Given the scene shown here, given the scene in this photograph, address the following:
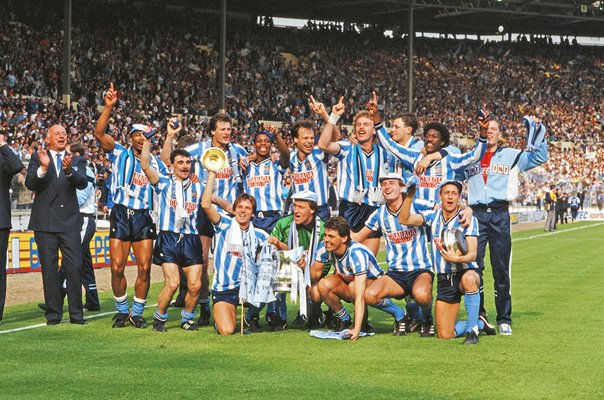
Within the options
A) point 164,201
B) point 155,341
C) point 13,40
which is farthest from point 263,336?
point 13,40

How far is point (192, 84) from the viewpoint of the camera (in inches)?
1667

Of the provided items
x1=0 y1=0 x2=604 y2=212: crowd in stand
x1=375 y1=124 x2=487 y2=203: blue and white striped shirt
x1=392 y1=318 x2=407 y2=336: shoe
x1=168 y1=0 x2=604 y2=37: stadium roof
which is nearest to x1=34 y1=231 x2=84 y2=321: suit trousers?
x1=392 y1=318 x2=407 y2=336: shoe

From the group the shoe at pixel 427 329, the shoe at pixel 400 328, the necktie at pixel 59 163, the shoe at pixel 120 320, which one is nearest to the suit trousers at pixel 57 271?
the shoe at pixel 120 320

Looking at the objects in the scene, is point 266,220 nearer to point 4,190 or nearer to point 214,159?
point 214,159

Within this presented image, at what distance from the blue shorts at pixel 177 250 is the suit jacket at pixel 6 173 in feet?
6.14

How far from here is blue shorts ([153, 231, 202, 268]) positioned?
1094cm

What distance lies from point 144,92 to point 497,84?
91.9 feet

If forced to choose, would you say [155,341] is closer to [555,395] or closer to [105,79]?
[555,395]

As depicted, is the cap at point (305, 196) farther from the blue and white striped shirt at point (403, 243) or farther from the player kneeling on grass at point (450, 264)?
the player kneeling on grass at point (450, 264)

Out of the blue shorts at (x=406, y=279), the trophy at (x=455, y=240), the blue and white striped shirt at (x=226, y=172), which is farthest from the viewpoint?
the blue and white striped shirt at (x=226, y=172)

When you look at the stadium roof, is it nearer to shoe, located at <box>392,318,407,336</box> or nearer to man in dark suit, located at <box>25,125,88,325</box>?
man in dark suit, located at <box>25,125,88,325</box>

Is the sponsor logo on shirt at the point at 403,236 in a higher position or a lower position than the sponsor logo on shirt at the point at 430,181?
lower

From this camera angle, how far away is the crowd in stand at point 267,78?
113ft

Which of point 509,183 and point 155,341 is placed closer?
point 155,341
